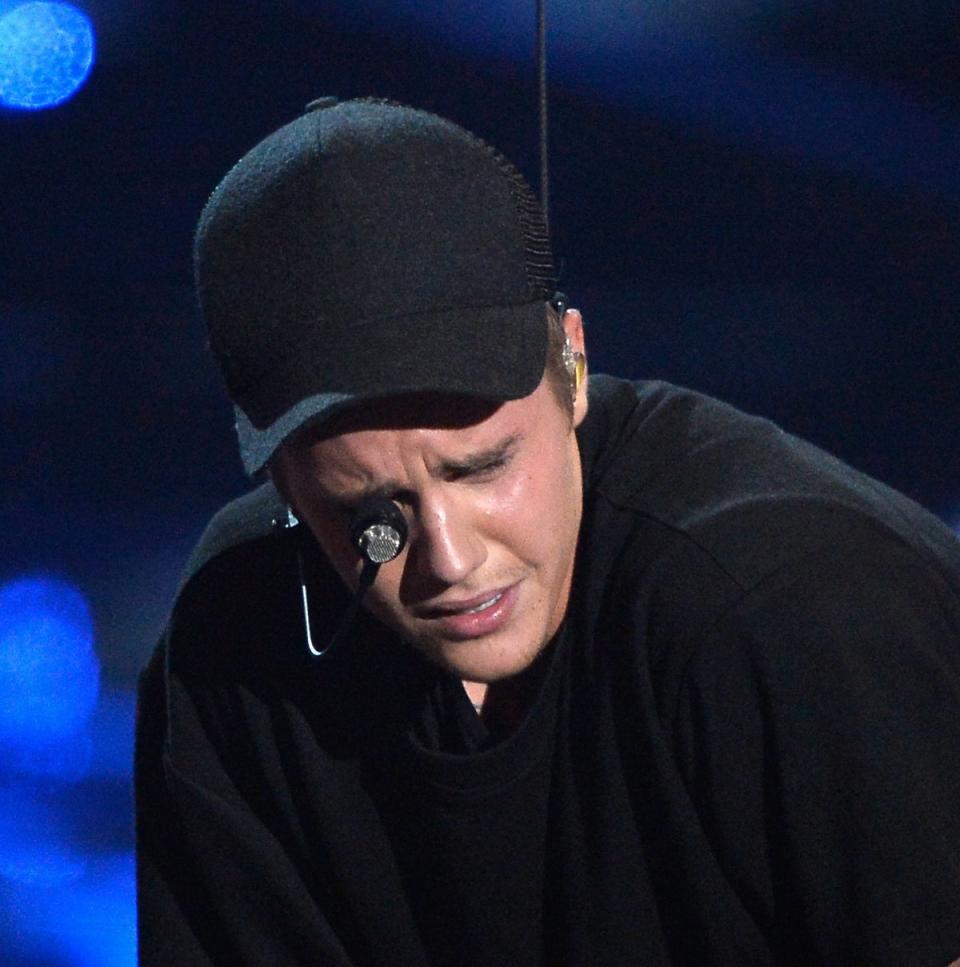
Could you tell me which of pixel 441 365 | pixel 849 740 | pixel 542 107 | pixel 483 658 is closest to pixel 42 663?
pixel 542 107

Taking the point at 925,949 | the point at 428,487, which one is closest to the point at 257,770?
the point at 428,487

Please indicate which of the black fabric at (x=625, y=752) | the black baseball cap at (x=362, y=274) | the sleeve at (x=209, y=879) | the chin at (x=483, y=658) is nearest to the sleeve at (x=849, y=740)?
the black fabric at (x=625, y=752)

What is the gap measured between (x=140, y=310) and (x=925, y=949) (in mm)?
1638

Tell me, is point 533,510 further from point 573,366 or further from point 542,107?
point 542,107

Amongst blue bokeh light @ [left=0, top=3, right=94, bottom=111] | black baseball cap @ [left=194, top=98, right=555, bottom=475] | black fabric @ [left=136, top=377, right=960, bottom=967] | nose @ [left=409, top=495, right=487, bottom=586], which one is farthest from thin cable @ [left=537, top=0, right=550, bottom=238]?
blue bokeh light @ [left=0, top=3, right=94, bottom=111]

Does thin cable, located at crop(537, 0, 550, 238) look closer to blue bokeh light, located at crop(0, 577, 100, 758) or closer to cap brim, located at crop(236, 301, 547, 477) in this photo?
cap brim, located at crop(236, 301, 547, 477)

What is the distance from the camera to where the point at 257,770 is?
1556 millimetres

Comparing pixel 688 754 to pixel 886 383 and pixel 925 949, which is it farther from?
pixel 886 383

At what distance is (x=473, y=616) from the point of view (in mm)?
1279

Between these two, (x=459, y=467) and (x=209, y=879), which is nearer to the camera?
(x=459, y=467)

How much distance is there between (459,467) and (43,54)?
51.8 inches

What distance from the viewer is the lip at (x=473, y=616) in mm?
1276

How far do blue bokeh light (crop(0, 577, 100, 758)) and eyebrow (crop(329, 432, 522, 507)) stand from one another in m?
1.39

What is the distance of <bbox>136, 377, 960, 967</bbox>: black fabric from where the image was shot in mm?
1159
